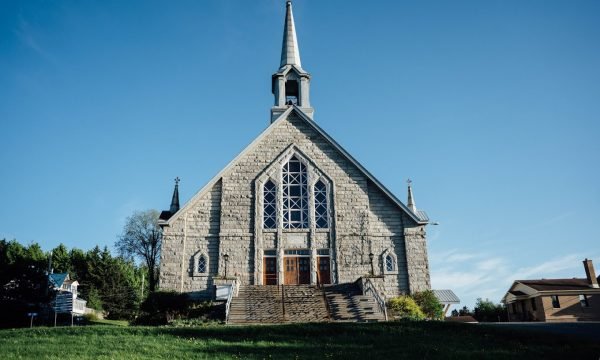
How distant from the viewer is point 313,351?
38.5ft

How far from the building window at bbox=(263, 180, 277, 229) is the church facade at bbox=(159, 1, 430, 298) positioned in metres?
0.05

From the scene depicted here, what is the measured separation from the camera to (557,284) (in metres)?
36.9

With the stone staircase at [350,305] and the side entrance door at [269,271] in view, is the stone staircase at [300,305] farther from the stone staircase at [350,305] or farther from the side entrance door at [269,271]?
the side entrance door at [269,271]

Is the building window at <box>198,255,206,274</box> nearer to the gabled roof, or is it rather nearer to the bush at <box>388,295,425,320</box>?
the gabled roof

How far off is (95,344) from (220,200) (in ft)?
42.6

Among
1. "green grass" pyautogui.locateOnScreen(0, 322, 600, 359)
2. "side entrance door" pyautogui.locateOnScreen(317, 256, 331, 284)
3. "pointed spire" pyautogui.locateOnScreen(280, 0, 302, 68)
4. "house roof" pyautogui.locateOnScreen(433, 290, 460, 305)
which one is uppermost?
"pointed spire" pyautogui.locateOnScreen(280, 0, 302, 68)

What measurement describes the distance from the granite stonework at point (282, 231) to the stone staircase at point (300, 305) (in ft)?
5.22

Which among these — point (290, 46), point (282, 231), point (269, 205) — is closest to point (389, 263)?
point (282, 231)

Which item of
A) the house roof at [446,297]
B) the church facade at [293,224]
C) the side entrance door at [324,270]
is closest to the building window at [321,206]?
the church facade at [293,224]

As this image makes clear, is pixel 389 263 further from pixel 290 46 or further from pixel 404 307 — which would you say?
pixel 290 46

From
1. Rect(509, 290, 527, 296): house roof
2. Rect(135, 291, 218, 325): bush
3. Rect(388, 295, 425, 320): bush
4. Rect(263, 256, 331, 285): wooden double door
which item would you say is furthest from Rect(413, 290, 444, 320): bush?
Rect(509, 290, 527, 296): house roof

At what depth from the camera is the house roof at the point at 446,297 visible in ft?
80.1

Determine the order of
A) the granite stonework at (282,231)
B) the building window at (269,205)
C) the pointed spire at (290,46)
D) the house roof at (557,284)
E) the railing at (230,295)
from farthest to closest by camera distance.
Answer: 1. the house roof at (557,284)
2. the pointed spire at (290,46)
3. the building window at (269,205)
4. the granite stonework at (282,231)
5. the railing at (230,295)

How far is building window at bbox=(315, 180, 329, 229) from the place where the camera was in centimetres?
2525
